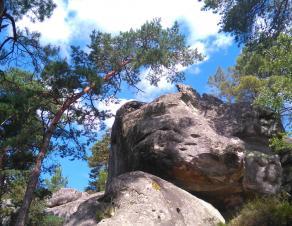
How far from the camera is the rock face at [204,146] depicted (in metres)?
12.4

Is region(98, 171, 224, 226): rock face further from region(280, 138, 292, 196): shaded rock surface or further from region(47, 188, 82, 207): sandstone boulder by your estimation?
region(47, 188, 82, 207): sandstone boulder

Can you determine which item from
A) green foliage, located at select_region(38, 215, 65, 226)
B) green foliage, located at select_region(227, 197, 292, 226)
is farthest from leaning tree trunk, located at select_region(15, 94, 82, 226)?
green foliage, located at select_region(227, 197, 292, 226)

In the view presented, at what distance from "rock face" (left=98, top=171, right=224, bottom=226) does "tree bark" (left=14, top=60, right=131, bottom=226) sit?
5998 mm

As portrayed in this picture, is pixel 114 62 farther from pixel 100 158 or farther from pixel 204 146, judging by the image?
pixel 100 158

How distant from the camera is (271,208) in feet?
32.5

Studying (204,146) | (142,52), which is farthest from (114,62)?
(204,146)

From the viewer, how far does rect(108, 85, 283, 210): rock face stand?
12359 mm

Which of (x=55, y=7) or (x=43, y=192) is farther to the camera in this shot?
(x=43, y=192)

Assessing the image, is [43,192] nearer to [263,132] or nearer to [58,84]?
[58,84]

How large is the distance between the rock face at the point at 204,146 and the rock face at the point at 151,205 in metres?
1.51

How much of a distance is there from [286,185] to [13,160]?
39.8ft

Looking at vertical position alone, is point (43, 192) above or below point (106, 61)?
below

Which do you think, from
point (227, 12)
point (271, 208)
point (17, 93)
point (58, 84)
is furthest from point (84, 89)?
point (271, 208)

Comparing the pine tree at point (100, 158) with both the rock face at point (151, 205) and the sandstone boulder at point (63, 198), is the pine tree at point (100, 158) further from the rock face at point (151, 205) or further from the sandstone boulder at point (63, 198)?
the rock face at point (151, 205)
